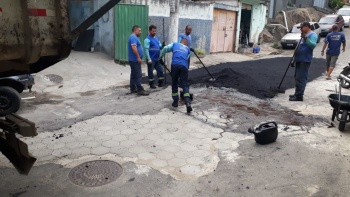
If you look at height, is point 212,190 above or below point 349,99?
below

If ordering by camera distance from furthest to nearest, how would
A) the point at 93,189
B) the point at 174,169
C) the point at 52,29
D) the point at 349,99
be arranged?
1. the point at 349,99
2. the point at 174,169
3. the point at 93,189
4. the point at 52,29

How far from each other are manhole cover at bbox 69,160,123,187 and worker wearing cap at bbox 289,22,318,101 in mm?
5030

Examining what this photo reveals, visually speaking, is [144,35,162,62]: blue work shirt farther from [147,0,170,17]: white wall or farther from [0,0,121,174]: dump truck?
[0,0,121,174]: dump truck

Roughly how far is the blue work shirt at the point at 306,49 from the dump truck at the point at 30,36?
17.8 ft

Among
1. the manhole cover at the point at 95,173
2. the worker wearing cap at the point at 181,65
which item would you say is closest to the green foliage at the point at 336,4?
the worker wearing cap at the point at 181,65

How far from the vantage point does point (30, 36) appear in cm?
230

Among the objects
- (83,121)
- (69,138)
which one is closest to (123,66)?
(83,121)

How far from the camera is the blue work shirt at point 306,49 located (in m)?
6.60

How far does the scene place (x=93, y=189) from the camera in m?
3.43

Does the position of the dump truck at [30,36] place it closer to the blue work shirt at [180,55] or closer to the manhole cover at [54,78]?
the blue work shirt at [180,55]

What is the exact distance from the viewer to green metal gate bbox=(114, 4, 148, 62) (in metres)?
10.9

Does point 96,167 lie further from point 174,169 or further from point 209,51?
point 209,51

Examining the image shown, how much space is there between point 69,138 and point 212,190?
8.52 feet

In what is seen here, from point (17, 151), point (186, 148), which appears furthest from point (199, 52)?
point (17, 151)
